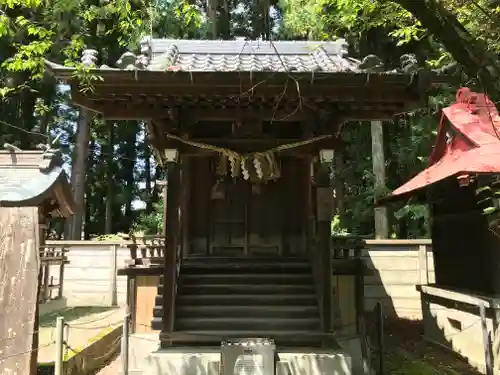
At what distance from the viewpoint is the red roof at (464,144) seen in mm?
7098

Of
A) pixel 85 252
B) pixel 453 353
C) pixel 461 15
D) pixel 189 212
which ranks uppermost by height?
pixel 461 15

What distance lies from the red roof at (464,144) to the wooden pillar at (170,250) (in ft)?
14.8

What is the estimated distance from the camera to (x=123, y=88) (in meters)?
6.41

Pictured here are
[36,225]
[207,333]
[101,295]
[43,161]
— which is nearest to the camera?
[36,225]

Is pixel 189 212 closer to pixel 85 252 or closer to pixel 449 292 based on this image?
pixel 449 292

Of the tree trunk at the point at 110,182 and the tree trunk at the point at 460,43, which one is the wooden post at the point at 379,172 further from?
the tree trunk at the point at 110,182

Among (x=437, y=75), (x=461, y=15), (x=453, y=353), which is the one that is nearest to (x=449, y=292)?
(x=453, y=353)

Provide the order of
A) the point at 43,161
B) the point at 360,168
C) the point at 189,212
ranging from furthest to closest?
1. the point at 360,168
2. the point at 189,212
3. the point at 43,161

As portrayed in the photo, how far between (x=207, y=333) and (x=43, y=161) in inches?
141

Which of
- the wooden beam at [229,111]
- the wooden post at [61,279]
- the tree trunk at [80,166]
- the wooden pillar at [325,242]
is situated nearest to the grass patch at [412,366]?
the wooden pillar at [325,242]

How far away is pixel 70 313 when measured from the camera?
42.7 feet

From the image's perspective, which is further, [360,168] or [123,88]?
[360,168]

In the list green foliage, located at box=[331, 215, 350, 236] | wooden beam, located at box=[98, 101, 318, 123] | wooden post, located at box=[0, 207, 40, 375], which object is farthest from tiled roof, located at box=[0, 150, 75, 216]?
green foliage, located at box=[331, 215, 350, 236]

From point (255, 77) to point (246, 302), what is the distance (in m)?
3.99
